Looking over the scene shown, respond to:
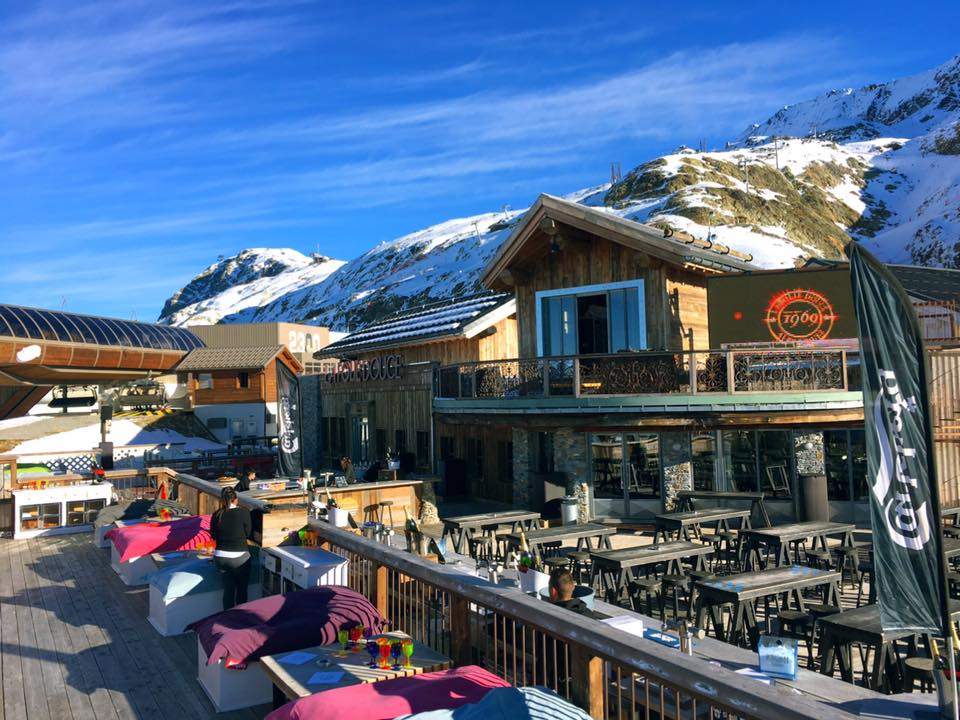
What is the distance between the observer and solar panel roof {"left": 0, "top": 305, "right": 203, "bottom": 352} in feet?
73.5

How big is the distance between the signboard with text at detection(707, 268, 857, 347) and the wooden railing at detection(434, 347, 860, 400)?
0.77 m

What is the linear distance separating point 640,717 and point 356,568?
380 centimetres

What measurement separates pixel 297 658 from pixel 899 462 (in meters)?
4.73

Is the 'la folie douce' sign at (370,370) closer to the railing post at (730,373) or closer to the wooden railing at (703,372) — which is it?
the wooden railing at (703,372)

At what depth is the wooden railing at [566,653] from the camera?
3365 millimetres

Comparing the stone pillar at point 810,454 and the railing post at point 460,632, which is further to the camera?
the stone pillar at point 810,454

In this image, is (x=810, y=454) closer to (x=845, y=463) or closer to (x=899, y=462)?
(x=845, y=463)

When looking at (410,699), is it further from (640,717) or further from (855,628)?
(855,628)

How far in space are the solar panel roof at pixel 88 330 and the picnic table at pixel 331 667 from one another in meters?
20.3

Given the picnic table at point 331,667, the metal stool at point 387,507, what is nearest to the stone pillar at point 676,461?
the metal stool at point 387,507

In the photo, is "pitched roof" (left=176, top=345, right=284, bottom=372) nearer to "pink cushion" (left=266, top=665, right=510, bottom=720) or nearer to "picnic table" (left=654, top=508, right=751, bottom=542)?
"picnic table" (left=654, top=508, right=751, bottom=542)

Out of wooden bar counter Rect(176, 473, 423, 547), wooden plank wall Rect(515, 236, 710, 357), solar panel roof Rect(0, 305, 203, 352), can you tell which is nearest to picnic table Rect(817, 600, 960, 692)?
wooden bar counter Rect(176, 473, 423, 547)

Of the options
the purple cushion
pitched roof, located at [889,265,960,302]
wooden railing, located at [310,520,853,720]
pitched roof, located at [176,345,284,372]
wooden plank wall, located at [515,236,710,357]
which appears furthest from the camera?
pitched roof, located at [176,345,284,372]

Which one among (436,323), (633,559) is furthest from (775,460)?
(436,323)
